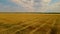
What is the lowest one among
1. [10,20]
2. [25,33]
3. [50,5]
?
[25,33]

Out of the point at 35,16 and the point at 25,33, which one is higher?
the point at 35,16

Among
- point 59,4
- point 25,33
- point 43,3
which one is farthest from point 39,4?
point 25,33

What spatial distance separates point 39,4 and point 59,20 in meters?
0.24

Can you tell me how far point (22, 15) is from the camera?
3.38 feet

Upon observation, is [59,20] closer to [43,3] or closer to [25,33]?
[43,3]

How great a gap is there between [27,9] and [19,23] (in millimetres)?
158

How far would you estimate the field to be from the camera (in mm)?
963

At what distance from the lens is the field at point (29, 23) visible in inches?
37.9

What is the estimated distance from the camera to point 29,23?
1000 mm

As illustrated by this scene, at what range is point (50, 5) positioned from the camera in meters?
1.05

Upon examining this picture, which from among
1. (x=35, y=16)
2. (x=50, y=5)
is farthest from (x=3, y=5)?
(x=50, y=5)

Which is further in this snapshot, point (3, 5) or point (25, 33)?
point (3, 5)

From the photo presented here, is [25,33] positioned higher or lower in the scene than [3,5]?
lower

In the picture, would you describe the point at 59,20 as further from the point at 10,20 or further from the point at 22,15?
the point at 10,20
